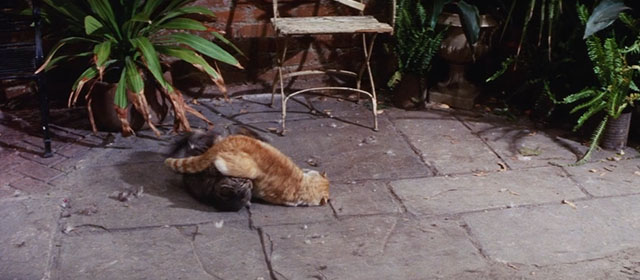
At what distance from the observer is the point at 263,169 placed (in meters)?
3.15

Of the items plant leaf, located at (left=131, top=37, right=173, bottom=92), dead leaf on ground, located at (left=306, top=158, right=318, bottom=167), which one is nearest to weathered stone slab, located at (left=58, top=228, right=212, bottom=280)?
dead leaf on ground, located at (left=306, top=158, right=318, bottom=167)

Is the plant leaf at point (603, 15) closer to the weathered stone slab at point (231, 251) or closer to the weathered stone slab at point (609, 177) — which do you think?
the weathered stone slab at point (609, 177)

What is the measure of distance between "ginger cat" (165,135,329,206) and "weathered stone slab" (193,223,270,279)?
0.21 metres

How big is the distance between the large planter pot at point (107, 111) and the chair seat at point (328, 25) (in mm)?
936

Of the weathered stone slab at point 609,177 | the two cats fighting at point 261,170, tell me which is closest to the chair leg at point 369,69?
the two cats fighting at point 261,170

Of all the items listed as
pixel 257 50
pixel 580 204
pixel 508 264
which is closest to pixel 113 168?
pixel 257 50

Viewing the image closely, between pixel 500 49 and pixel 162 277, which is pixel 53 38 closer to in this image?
→ pixel 162 277

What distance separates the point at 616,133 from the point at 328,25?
5.48ft

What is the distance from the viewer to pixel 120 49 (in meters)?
3.99

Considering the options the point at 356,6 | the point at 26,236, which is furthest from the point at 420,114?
the point at 26,236

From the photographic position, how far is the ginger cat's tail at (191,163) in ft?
10.4

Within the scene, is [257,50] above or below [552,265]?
above

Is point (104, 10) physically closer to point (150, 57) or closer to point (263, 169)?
point (150, 57)

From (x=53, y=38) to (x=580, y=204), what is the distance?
120 inches
